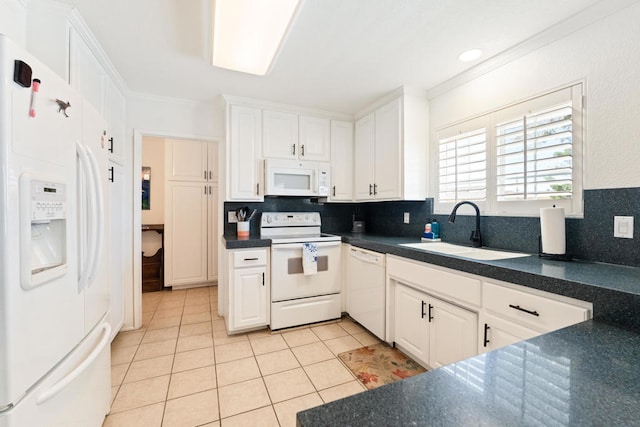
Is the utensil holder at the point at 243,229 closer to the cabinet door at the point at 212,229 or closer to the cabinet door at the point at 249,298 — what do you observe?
the cabinet door at the point at 249,298

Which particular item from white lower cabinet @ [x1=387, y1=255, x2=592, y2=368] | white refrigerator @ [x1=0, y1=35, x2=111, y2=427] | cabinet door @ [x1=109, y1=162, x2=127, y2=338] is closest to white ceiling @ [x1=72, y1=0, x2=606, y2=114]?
white refrigerator @ [x1=0, y1=35, x2=111, y2=427]

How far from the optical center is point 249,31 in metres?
1.71

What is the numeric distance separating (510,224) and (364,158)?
1.64 m

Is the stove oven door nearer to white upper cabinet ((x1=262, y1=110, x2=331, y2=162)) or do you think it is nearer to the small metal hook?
white upper cabinet ((x1=262, y1=110, x2=331, y2=162))

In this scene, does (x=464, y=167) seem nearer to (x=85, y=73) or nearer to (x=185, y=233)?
(x=85, y=73)

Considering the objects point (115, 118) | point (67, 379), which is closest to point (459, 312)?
point (67, 379)

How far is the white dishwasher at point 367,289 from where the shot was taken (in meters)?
2.36

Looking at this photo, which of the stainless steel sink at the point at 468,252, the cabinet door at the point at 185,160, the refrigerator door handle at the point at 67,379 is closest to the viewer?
the refrigerator door handle at the point at 67,379

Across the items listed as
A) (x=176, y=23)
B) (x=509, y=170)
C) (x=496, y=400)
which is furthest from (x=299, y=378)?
(x=176, y=23)

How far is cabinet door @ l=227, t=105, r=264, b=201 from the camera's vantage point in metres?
2.79

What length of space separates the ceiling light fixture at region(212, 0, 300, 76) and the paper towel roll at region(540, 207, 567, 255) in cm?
186

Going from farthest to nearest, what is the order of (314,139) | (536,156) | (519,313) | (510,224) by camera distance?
(314,139), (510,224), (536,156), (519,313)

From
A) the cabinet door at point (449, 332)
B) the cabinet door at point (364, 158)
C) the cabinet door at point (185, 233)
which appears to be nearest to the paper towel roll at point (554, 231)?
the cabinet door at point (449, 332)

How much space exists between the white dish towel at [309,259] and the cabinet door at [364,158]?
89 centimetres
